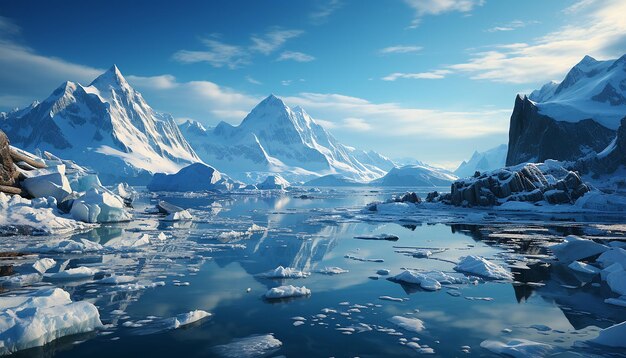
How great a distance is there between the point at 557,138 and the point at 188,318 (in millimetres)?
115733

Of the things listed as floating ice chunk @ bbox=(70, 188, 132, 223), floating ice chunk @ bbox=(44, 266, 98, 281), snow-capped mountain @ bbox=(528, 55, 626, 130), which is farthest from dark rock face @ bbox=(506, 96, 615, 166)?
floating ice chunk @ bbox=(44, 266, 98, 281)

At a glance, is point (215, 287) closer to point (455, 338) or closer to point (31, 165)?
point (455, 338)

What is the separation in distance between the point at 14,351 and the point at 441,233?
26.3m

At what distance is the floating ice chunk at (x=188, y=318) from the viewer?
9587mm

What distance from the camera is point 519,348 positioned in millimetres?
8188

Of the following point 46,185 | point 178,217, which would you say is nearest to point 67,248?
point 46,185

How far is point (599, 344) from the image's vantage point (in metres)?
8.41

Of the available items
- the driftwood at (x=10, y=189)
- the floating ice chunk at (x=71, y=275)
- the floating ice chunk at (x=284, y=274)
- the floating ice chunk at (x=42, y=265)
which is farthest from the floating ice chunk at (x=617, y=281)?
the driftwood at (x=10, y=189)

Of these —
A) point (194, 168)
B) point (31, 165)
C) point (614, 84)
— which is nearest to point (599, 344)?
point (31, 165)

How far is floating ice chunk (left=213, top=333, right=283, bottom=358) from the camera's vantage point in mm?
8070

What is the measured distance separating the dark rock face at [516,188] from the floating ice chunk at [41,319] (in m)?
52.7

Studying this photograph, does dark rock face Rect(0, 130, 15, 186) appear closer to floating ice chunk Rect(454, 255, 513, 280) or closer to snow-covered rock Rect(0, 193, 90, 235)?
snow-covered rock Rect(0, 193, 90, 235)

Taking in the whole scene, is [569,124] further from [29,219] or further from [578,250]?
[29,219]

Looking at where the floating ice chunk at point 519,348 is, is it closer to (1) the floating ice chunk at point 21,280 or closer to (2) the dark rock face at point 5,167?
(1) the floating ice chunk at point 21,280
